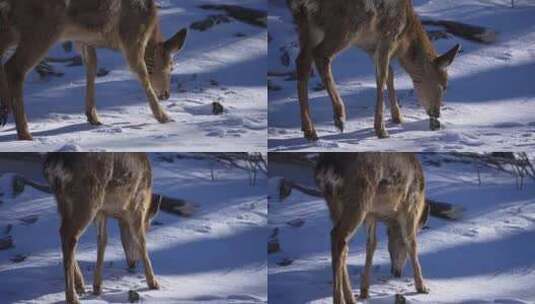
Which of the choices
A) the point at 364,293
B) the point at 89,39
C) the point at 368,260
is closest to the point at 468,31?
the point at 368,260

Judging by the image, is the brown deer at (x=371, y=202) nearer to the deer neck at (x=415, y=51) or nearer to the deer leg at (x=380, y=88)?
the deer leg at (x=380, y=88)

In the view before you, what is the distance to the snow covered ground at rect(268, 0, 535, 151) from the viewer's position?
4875mm

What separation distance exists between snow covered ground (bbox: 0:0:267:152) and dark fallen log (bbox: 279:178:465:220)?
0.55 feet

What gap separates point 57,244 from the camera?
15.8ft

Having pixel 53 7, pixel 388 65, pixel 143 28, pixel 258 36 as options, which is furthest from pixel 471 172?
pixel 53 7

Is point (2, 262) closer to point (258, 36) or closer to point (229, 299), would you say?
point (229, 299)

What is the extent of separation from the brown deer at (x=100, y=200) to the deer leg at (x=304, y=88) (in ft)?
1.89

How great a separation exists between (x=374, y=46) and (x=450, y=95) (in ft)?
1.16

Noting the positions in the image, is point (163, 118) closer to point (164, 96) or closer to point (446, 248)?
point (164, 96)

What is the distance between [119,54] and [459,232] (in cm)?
137

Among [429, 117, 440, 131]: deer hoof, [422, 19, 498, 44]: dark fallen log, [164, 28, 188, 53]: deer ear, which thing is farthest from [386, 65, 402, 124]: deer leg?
[164, 28, 188, 53]: deer ear

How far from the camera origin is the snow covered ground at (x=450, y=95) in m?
4.88

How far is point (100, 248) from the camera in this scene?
483cm

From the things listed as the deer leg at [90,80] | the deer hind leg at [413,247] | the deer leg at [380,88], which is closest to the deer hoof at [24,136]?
the deer leg at [90,80]
